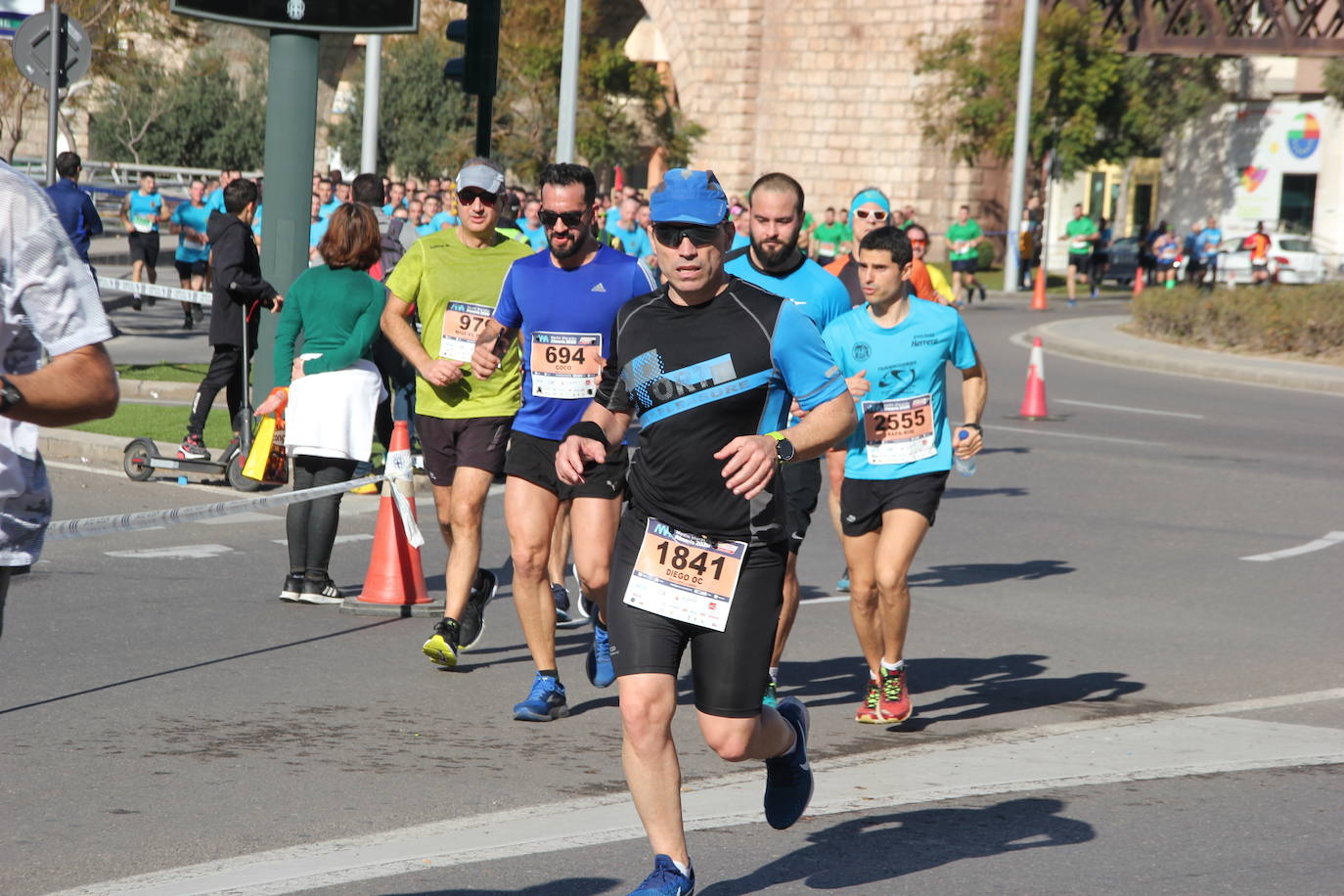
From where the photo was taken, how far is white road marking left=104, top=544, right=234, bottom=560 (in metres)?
9.62

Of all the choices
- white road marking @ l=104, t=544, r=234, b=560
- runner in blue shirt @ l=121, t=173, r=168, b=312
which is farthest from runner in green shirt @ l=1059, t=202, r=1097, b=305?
white road marking @ l=104, t=544, r=234, b=560

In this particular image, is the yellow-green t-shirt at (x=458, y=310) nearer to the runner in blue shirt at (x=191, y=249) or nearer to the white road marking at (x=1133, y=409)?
the white road marking at (x=1133, y=409)

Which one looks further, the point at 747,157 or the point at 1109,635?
the point at 747,157

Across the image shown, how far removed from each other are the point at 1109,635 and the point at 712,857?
167 inches

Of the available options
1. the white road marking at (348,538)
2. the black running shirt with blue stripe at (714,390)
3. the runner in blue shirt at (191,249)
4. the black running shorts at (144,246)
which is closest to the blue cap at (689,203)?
the black running shirt with blue stripe at (714,390)

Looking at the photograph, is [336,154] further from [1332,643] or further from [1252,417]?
[1332,643]

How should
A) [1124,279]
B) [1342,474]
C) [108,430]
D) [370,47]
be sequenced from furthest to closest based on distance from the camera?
[1124,279] → [370,47] → [1342,474] → [108,430]

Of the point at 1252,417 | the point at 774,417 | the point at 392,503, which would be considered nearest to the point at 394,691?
the point at 392,503

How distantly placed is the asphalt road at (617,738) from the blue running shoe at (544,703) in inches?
2.3

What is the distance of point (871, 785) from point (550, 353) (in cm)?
210

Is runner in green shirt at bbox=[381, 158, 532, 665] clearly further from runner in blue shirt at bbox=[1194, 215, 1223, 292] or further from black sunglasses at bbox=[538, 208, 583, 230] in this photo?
Answer: runner in blue shirt at bbox=[1194, 215, 1223, 292]

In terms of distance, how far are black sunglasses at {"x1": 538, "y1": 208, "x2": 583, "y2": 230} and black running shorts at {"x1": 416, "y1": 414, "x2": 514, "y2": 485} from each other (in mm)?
917

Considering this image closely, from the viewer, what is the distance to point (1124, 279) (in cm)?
4869

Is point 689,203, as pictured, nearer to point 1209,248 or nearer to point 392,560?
point 392,560
